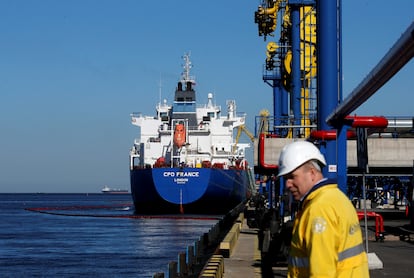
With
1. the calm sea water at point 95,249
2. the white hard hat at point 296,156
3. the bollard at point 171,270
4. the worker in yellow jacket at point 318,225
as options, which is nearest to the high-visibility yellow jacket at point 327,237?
the worker in yellow jacket at point 318,225

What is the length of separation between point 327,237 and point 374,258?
10.7m

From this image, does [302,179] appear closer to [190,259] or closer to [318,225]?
[318,225]

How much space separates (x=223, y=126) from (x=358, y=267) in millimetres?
64993

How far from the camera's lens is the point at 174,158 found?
64688mm

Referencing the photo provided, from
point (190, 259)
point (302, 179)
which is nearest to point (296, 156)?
point (302, 179)

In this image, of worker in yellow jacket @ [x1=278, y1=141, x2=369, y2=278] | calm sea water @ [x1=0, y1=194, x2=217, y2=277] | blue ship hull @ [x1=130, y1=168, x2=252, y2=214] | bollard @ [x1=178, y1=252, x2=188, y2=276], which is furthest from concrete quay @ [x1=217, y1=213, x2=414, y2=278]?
blue ship hull @ [x1=130, y1=168, x2=252, y2=214]

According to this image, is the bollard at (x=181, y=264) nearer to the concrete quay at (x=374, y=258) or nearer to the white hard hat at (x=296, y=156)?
the concrete quay at (x=374, y=258)

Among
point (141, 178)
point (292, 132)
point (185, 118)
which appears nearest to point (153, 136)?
point (185, 118)

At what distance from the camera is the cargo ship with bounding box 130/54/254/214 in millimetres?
59375

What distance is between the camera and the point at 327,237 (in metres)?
4.25

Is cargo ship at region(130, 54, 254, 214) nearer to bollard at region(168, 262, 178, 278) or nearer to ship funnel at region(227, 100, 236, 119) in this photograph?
ship funnel at region(227, 100, 236, 119)

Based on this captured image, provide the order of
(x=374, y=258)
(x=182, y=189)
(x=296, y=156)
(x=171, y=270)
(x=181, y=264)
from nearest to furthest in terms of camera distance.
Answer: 1. (x=296, y=156)
2. (x=374, y=258)
3. (x=171, y=270)
4. (x=181, y=264)
5. (x=182, y=189)

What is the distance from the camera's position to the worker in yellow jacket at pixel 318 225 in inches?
168

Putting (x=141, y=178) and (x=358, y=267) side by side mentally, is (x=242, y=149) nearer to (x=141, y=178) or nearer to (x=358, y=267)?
(x=141, y=178)
